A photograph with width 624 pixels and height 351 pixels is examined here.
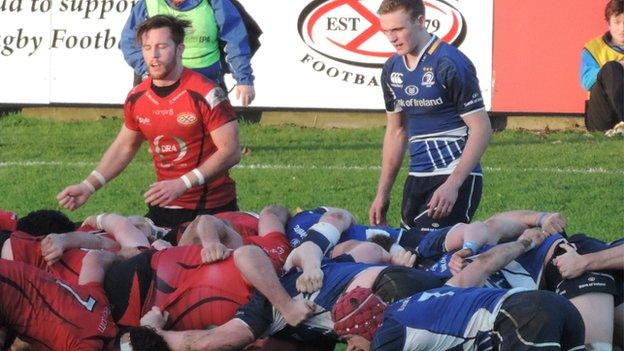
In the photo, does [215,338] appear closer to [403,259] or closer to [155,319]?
[155,319]

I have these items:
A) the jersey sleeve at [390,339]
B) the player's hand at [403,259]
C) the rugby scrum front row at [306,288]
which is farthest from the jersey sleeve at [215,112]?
the jersey sleeve at [390,339]

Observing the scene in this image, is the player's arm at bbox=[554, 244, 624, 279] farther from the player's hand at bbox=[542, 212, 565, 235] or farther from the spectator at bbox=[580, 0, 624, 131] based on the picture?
the spectator at bbox=[580, 0, 624, 131]

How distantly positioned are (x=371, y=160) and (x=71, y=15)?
4013 millimetres

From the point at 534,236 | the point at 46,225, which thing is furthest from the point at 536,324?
the point at 46,225

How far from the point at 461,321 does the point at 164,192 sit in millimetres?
2517

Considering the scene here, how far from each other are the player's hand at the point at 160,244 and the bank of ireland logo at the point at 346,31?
6.96 m

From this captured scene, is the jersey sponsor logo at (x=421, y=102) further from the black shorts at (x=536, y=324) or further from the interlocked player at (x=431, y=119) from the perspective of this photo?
the black shorts at (x=536, y=324)

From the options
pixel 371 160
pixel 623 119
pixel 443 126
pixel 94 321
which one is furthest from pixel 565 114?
pixel 94 321

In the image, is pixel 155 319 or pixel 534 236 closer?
pixel 155 319

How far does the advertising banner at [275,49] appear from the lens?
14.4m

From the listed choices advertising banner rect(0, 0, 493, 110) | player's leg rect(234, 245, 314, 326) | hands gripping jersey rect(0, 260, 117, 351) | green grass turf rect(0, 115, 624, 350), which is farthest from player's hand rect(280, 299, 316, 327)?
advertising banner rect(0, 0, 493, 110)

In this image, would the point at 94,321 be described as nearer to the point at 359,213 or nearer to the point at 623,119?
the point at 359,213

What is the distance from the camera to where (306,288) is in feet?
21.7

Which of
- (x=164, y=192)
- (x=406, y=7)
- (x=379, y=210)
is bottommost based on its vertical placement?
(x=379, y=210)
